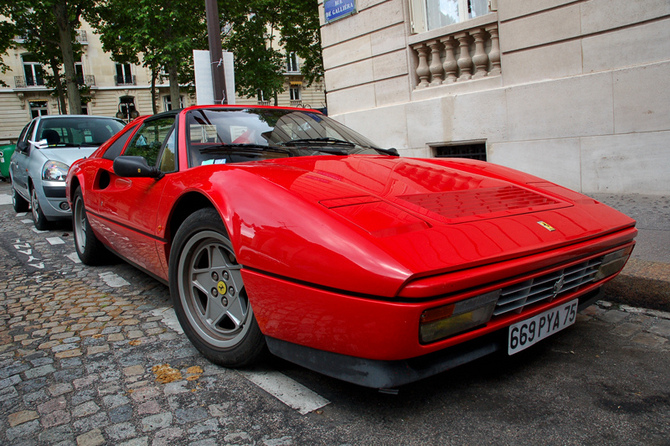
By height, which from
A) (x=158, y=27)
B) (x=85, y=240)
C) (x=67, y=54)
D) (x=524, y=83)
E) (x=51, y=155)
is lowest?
(x=85, y=240)

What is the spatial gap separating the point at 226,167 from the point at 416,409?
1.33m

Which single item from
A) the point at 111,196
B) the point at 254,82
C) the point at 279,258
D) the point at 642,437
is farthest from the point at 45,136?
the point at 254,82

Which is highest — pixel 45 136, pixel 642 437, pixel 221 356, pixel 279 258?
pixel 45 136

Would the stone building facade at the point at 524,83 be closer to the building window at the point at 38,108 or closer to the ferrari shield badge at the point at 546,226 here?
the ferrari shield badge at the point at 546,226

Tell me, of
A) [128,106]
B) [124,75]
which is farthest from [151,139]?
[124,75]

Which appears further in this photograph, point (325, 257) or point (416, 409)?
point (416, 409)

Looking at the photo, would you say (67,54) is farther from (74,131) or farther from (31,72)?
(74,131)

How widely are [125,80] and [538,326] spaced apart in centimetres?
4497

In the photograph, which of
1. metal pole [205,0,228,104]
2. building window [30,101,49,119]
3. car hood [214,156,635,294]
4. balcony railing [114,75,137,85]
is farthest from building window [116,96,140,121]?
car hood [214,156,635,294]

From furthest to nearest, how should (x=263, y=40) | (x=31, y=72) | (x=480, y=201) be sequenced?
(x=31, y=72) → (x=263, y=40) → (x=480, y=201)

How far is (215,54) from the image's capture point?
22.1 ft

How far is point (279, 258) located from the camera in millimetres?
1846

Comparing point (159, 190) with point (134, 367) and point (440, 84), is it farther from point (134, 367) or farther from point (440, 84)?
point (440, 84)

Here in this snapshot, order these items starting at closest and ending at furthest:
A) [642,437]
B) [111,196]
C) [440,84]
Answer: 1. [642,437]
2. [111,196]
3. [440,84]
